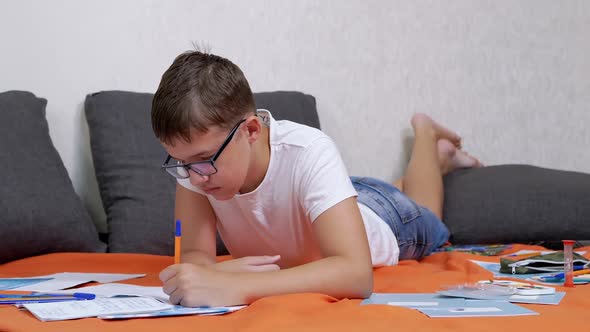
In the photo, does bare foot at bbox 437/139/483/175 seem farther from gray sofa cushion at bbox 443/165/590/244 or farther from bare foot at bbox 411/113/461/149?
gray sofa cushion at bbox 443/165/590/244

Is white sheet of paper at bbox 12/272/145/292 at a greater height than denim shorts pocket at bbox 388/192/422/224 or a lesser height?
lesser

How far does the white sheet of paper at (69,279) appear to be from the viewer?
1.47m

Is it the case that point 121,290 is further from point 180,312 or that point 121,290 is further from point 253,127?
point 253,127

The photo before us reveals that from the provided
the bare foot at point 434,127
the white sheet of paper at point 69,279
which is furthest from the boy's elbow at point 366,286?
the bare foot at point 434,127

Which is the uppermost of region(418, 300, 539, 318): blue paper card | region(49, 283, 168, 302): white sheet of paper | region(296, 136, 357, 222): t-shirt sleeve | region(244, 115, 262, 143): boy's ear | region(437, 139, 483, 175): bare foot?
region(244, 115, 262, 143): boy's ear

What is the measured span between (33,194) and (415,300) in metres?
1.17

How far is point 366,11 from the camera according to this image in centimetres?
283

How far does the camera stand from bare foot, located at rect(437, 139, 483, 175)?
8.84 ft

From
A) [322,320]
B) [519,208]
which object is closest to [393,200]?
[519,208]

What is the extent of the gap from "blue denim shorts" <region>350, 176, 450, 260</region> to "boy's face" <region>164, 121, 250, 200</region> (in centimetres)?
67

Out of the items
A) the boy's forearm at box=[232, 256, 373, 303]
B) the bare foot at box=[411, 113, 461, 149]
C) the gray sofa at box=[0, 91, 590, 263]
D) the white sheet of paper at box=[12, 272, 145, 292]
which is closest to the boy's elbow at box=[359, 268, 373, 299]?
the boy's forearm at box=[232, 256, 373, 303]

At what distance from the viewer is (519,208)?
7.91ft

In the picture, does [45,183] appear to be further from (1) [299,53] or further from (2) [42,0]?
(1) [299,53]

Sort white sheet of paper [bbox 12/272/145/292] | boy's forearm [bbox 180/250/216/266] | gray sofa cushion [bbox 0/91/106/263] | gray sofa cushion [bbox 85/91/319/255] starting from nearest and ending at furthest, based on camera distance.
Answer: white sheet of paper [bbox 12/272/145/292], boy's forearm [bbox 180/250/216/266], gray sofa cushion [bbox 0/91/106/263], gray sofa cushion [bbox 85/91/319/255]
